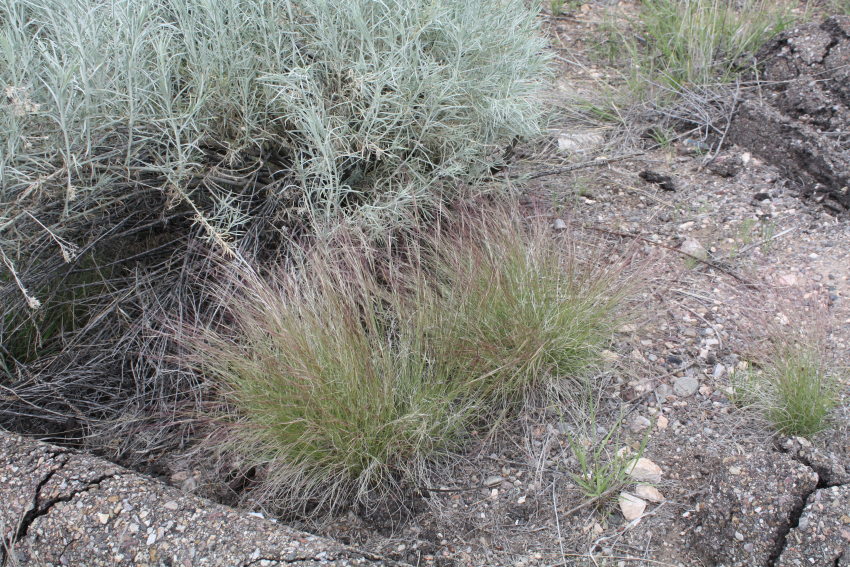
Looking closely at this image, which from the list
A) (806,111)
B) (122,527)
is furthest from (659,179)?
(122,527)

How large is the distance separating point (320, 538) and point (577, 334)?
103cm

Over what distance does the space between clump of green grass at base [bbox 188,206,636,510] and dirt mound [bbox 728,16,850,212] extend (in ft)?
4.40

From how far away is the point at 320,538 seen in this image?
1.89 m

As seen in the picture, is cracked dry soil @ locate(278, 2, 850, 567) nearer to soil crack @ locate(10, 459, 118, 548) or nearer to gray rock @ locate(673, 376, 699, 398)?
gray rock @ locate(673, 376, 699, 398)

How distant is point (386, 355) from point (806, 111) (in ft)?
8.07

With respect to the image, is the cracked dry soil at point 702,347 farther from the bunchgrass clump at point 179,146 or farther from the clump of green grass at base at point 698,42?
the bunchgrass clump at point 179,146

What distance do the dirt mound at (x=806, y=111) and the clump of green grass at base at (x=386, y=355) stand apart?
134 cm

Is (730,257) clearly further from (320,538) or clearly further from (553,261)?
(320,538)

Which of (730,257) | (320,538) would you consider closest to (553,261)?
(730,257)

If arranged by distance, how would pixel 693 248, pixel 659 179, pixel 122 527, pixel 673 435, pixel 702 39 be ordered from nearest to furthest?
pixel 122 527 → pixel 673 435 → pixel 693 248 → pixel 659 179 → pixel 702 39

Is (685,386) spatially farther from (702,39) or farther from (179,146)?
(702,39)

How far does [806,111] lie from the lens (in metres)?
3.47

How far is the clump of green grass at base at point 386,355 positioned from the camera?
2127 millimetres

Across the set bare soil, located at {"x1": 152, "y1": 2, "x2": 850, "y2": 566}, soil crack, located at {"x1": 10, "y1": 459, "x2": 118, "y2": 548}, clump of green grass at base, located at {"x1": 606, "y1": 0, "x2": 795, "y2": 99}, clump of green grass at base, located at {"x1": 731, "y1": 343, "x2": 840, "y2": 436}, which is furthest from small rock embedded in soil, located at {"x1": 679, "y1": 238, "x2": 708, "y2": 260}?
soil crack, located at {"x1": 10, "y1": 459, "x2": 118, "y2": 548}
